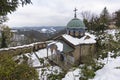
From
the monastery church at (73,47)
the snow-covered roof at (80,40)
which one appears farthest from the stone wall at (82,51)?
the snow-covered roof at (80,40)

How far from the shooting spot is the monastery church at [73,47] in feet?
108

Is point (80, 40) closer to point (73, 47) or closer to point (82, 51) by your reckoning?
point (82, 51)

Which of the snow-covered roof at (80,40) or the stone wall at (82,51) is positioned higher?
the snow-covered roof at (80,40)

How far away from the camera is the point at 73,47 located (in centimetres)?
3331

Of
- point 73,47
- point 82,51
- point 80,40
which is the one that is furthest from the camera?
point 80,40

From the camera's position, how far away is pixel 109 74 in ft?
32.1

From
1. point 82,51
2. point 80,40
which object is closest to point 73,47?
point 82,51

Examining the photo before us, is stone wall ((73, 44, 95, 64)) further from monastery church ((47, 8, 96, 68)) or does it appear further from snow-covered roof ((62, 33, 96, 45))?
snow-covered roof ((62, 33, 96, 45))

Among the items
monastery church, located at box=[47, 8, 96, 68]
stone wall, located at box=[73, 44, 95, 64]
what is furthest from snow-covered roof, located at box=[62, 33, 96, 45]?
stone wall, located at box=[73, 44, 95, 64]

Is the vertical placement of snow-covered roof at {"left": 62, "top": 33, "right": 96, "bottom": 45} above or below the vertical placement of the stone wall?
above

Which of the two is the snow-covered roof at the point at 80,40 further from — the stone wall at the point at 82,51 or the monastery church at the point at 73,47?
the stone wall at the point at 82,51

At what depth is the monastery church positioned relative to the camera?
32.8 metres

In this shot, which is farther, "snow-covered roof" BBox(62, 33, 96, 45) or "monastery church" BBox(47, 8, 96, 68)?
"snow-covered roof" BBox(62, 33, 96, 45)

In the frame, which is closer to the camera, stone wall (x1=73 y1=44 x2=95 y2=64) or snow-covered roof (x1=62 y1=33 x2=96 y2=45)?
stone wall (x1=73 y1=44 x2=95 y2=64)
